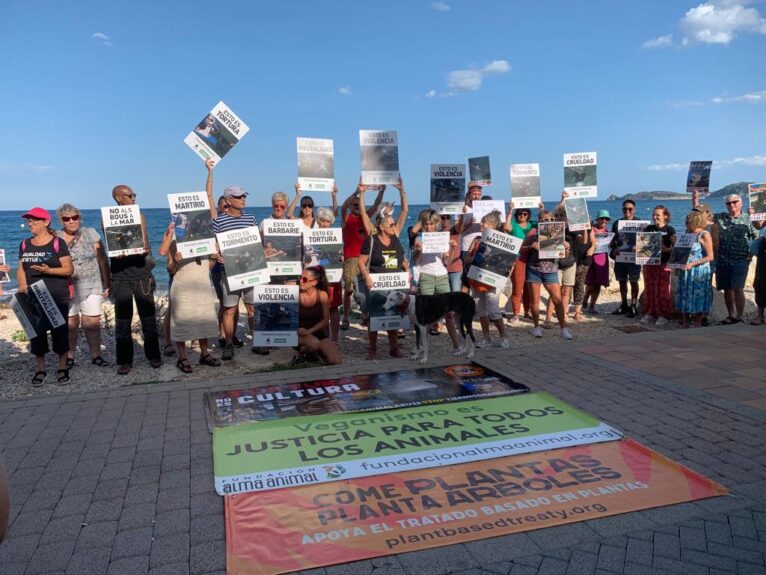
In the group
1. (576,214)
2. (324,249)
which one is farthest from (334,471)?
(576,214)

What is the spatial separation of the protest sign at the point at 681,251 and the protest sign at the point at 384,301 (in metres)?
4.29

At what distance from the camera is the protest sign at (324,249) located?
22.5ft

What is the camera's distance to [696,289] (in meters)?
8.15

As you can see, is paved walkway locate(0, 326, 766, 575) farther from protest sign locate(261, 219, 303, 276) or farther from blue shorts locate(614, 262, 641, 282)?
blue shorts locate(614, 262, 641, 282)

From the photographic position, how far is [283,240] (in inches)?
259

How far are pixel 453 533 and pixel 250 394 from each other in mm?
2881

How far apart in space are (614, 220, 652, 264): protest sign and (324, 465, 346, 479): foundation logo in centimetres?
689

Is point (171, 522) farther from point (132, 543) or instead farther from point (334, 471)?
point (334, 471)

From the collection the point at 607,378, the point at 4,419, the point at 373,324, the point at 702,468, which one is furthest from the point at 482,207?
the point at 4,419

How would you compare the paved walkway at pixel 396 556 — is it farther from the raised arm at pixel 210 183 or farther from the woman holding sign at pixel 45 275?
the raised arm at pixel 210 183

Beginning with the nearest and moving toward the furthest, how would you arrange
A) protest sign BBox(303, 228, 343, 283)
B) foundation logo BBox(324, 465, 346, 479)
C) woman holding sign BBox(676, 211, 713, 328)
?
foundation logo BBox(324, 465, 346, 479), protest sign BBox(303, 228, 343, 283), woman holding sign BBox(676, 211, 713, 328)

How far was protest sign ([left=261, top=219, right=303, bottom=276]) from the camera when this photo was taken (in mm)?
6516

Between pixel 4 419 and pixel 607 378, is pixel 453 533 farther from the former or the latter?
pixel 4 419

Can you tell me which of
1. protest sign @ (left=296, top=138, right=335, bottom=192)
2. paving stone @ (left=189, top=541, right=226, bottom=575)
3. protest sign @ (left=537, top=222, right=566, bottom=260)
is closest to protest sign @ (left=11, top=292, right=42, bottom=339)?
protest sign @ (left=296, top=138, right=335, bottom=192)
